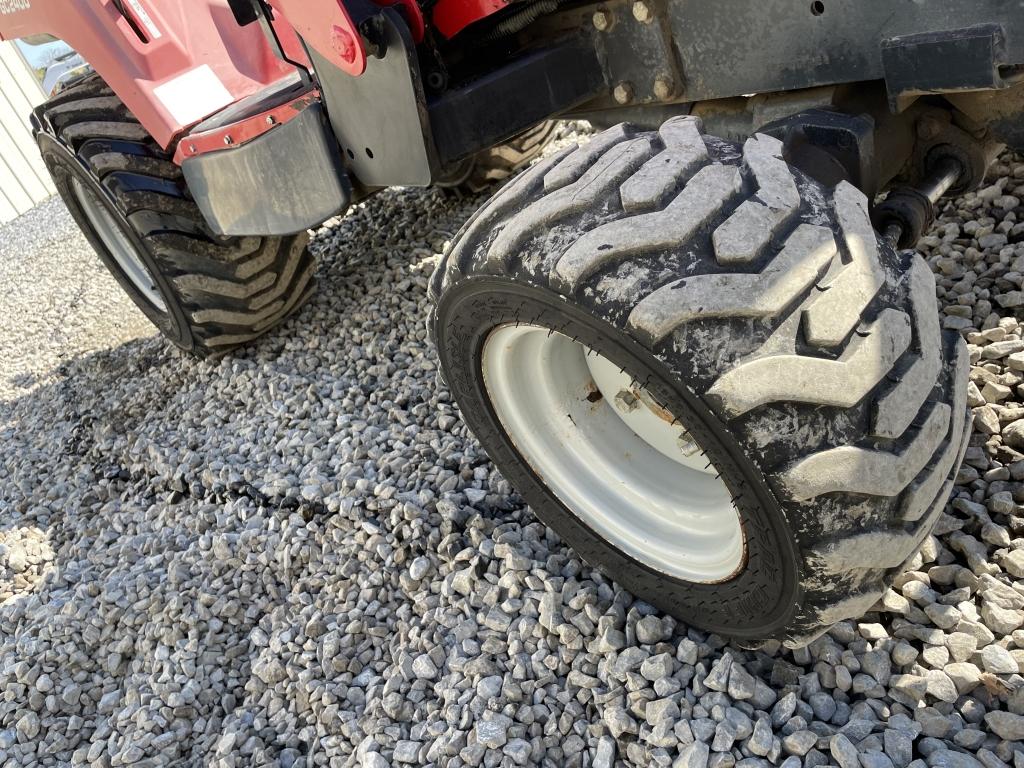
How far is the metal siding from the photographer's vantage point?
27.6 ft

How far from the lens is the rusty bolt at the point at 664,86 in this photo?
6.21 ft

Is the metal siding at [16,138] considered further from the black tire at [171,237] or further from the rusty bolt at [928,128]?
Result: the rusty bolt at [928,128]

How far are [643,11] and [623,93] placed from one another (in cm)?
23

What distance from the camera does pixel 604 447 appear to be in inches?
73.2

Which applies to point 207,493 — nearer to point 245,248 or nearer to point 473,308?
point 245,248

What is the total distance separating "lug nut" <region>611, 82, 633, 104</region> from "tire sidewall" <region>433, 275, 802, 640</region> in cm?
79

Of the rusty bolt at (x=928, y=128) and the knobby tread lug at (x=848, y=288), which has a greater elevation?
the knobby tread lug at (x=848, y=288)

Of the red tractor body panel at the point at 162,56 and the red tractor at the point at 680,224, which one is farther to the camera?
the red tractor body panel at the point at 162,56

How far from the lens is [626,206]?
137 cm

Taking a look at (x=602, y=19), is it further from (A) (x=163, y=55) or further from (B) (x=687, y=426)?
(A) (x=163, y=55)

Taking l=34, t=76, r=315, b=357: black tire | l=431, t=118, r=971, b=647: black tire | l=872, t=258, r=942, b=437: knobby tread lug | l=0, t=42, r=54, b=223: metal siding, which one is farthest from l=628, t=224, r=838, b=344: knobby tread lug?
l=0, t=42, r=54, b=223: metal siding

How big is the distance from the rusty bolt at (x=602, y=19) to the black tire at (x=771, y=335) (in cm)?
59

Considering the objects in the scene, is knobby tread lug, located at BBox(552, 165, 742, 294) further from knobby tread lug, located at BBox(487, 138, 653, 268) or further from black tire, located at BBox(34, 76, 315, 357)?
black tire, located at BBox(34, 76, 315, 357)

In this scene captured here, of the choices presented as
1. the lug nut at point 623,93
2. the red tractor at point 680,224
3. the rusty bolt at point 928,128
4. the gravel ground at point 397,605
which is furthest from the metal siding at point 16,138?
the rusty bolt at point 928,128
